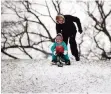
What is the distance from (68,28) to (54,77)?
20.0 inches

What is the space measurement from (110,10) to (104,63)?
1.78 feet

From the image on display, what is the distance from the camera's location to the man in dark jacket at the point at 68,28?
264cm

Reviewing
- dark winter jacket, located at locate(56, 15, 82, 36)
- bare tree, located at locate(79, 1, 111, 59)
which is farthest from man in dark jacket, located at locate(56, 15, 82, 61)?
bare tree, located at locate(79, 1, 111, 59)

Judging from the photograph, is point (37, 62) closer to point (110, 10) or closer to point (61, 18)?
point (61, 18)

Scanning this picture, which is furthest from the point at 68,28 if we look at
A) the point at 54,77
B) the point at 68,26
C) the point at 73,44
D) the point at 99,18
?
the point at 54,77

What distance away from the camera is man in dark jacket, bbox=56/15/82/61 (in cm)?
264

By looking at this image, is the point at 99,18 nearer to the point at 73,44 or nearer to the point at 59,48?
the point at 73,44

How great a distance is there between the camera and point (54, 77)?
2480mm

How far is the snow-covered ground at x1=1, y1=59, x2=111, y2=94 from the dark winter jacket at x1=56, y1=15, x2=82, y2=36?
0.30 metres

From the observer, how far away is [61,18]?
8.73 ft

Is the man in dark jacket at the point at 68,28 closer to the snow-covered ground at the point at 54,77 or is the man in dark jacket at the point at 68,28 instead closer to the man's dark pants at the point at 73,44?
the man's dark pants at the point at 73,44

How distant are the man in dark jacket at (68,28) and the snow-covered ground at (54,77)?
18cm

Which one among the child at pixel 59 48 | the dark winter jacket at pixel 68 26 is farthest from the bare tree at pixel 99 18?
the child at pixel 59 48

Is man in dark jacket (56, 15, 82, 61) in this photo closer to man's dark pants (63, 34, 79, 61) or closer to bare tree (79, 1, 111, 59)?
man's dark pants (63, 34, 79, 61)
